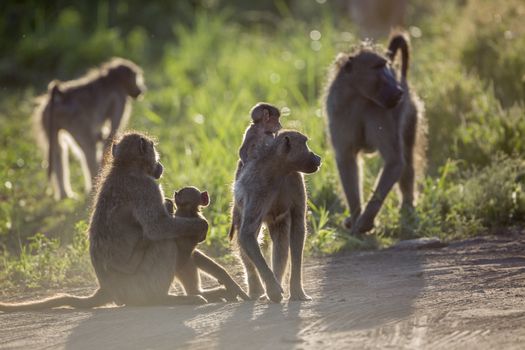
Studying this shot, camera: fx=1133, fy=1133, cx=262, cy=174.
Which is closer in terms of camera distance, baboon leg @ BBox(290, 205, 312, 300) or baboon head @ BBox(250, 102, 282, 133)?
baboon leg @ BBox(290, 205, 312, 300)

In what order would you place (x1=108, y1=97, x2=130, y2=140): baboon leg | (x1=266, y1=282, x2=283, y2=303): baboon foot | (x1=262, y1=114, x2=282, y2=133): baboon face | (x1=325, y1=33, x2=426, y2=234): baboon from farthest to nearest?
(x1=108, y1=97, x2=130, y2=140): baboon leg → (x1=325, y1=33, x2=426, y2=234): baboon → (x1=262, y1=114, x2=282, y2=133): baboon face → (x1=266, y1=282, x2=283, y2=303): baboon foot

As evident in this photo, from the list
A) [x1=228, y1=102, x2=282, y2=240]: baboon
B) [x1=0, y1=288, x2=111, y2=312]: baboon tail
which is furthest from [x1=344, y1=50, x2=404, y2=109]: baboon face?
Answer: [x1=0, y1=288, x2=111, y2=312]: baboon tail

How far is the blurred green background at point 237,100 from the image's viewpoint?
23.2ft

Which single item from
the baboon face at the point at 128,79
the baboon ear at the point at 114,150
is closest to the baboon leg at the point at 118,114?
the baboon face at the point at 128,79

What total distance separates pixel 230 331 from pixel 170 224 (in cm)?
81

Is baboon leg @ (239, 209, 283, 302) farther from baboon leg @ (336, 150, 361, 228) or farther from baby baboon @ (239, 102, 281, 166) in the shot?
baboon leg @ (336, 150, 361, 228)

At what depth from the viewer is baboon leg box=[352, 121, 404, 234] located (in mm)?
6844

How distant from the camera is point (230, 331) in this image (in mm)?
4453

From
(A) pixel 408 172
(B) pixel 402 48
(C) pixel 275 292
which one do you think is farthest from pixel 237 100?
(C) pixel 275 292

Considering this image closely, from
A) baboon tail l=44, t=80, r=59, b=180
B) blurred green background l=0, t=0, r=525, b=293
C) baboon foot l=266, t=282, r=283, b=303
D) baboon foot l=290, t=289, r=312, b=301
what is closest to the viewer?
baboon foot l=266, t=282, r=283, b=303

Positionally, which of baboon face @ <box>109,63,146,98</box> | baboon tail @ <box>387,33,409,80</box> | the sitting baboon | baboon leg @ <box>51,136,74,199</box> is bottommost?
the sitting baboon

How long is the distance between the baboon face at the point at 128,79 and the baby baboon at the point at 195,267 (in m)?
5.11

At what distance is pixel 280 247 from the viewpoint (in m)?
5.40

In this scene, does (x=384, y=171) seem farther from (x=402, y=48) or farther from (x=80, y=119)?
(x=80, y=119)
